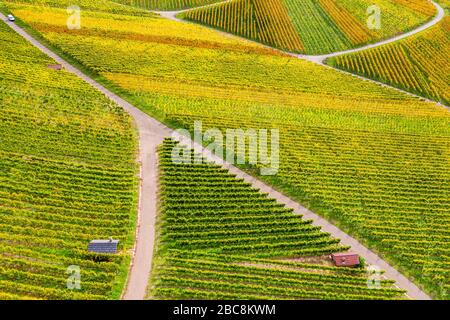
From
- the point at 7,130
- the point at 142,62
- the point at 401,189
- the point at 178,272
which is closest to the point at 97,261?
the point at 178,272

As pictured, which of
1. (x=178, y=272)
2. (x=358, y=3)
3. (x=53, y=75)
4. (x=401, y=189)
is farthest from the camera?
(x=358, y=3)

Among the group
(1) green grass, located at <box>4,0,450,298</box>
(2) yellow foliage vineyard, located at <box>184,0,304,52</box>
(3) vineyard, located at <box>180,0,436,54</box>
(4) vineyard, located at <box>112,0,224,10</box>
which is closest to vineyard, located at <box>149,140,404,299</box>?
(1) green grass, located at <box>4,0,450,298</box>

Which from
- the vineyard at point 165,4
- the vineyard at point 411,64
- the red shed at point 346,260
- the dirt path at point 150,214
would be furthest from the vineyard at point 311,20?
the red shed at point 346,260

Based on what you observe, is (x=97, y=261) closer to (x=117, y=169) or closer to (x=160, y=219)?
(x=160, y=219)

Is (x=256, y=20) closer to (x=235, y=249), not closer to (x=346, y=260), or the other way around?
(x=235, y=249)

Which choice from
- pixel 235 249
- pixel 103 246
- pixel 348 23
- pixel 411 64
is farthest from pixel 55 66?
pixel 411 64

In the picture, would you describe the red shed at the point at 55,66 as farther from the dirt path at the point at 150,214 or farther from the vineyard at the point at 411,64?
the vineyard at the point at 411,64
